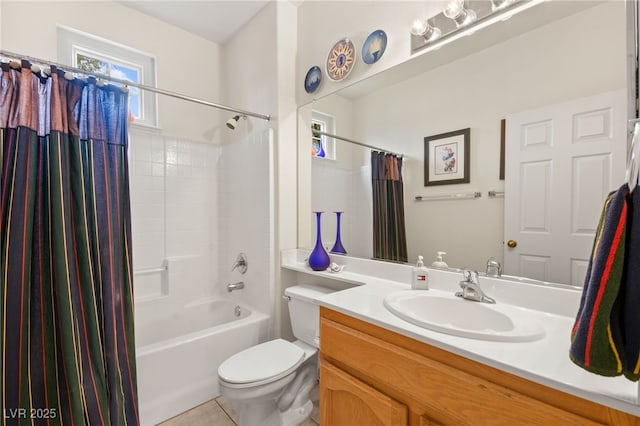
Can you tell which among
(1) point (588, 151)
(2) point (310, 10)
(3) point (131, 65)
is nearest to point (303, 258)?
(1) point (588, 151)

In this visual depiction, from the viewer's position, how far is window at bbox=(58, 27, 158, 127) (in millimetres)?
1936

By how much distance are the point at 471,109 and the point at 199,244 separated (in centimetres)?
219

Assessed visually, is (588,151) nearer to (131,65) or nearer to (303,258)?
(303,258)

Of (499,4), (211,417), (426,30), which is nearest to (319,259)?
(211,417)

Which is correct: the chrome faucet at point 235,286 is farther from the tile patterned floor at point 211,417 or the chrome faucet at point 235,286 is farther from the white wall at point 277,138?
the tile patterned floor at point 211,417

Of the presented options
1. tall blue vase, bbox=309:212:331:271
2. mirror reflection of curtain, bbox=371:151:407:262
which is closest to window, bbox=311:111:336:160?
mirror reflection of curtain, bbox=371:151:407:262

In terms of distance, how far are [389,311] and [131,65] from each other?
2535 mm

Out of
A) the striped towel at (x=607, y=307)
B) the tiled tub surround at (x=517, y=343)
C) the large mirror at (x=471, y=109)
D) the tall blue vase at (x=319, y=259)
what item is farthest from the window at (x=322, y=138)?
the striped towel at (x=607, y=307)

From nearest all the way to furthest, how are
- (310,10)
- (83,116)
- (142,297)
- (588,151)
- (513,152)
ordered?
(588,151)
(513,152)
(83,116)
(310,10)
(142,297)

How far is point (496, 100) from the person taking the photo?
1.19 meters

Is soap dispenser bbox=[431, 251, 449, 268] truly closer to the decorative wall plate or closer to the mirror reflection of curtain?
the mirror reflection of curtain

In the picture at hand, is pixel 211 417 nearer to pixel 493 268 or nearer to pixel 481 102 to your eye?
pixel 493 268

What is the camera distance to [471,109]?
4.17ft

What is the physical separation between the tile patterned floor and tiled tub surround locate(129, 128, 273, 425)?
5cm
